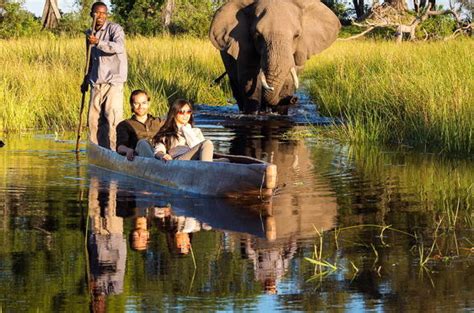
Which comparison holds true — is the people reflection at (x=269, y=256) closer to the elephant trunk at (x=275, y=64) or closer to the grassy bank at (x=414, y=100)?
the grassy bank at (x=414, y=100)

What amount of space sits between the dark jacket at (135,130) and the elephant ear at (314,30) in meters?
10.2

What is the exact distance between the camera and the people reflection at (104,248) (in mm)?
7820

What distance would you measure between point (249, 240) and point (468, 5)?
37020 mm

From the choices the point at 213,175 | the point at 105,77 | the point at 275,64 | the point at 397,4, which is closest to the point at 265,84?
the point at 275,64

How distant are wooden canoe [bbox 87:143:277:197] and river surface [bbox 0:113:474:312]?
128 mm

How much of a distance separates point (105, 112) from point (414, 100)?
4586mm

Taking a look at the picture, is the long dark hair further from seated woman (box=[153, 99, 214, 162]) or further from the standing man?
the standing man

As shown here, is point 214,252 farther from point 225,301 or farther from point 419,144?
point 419,144

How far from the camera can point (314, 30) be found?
24.0 metres

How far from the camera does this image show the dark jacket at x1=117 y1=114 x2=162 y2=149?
43.7ft

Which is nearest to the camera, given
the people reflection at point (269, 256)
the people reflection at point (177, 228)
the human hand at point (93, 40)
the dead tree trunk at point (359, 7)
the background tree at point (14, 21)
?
the people reflection at point (269, 256)

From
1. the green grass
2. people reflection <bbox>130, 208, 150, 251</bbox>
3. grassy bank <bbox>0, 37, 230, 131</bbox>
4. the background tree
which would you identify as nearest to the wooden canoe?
people reflection <bbox>130, 208, 150, 251</bbox>

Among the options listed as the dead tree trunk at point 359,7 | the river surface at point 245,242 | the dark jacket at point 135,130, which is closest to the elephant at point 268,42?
the river surface at point 245,242

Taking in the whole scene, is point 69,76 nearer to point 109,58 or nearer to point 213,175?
point 109,58
